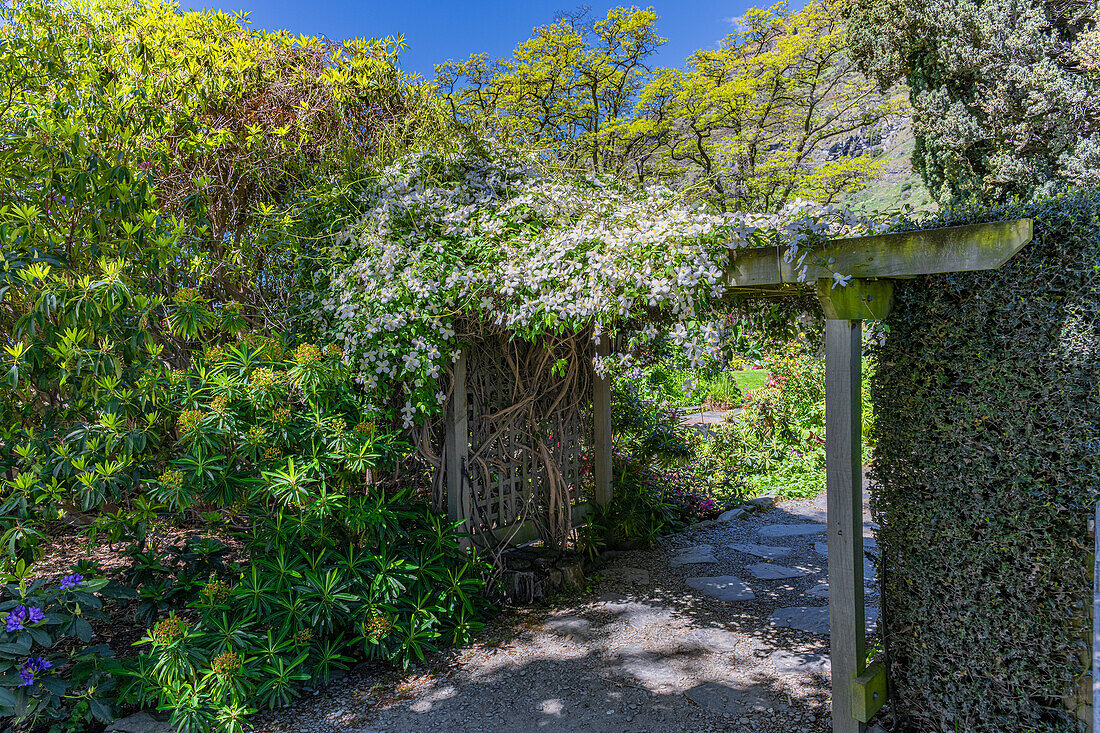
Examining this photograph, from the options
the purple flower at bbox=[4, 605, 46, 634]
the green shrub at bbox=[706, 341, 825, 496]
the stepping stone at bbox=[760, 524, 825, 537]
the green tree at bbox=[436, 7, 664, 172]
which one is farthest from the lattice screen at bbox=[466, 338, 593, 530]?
the green tree at bbox=[436, 7, 664, 172]

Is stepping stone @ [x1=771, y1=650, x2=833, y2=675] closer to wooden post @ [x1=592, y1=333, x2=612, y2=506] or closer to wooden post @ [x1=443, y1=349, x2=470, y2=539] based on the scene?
wooden post @ [x1=443, y1=349, x2=470, y2=539]

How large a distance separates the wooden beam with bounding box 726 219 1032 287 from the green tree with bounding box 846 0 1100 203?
9599 millimetres

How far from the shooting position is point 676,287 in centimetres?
246

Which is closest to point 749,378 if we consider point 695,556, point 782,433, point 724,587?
point 782,433

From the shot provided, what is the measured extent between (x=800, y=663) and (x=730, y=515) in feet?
9.02

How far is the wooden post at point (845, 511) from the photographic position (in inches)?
93.9

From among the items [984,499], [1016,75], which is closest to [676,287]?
[984,499]

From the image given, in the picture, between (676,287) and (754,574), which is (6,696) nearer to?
(676,287)

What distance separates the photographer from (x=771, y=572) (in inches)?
174

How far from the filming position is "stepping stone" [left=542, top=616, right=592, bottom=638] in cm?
350

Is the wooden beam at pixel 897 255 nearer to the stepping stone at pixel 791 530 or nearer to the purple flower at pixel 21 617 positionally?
the purple flower at pixel 21 617

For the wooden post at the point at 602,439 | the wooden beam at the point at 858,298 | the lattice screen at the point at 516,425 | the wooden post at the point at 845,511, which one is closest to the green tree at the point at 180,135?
the lattice screen at the point at 516,425

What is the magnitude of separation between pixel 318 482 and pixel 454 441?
860 millimetres

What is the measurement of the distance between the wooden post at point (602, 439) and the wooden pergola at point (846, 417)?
246cm
